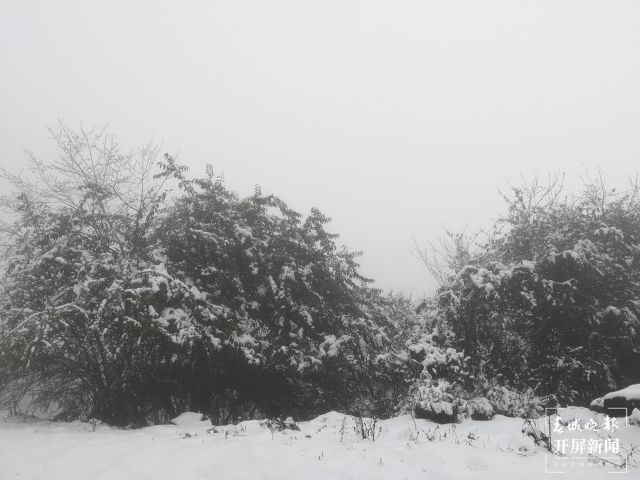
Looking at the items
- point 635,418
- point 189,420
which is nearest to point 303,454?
point 189,420

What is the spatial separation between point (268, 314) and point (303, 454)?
5.06 meters

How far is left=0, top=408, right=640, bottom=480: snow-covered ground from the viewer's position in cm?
390

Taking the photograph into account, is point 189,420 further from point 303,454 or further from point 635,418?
point 635,418

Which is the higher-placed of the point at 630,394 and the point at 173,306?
the point at 173,306

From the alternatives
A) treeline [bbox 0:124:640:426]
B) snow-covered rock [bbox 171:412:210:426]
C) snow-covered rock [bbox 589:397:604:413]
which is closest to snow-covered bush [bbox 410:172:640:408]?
treeline [bbox 0:124:640:426]

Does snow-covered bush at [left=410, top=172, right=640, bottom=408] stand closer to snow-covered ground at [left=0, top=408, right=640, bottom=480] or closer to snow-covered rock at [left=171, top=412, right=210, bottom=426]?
snow-covered ground at [left=0, top=408, right=640, bottom=480]

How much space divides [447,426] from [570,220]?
6.81 metres

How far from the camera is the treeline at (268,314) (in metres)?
7.28

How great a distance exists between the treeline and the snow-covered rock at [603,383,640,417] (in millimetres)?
2039

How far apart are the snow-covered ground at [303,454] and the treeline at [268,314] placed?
1.43 meters

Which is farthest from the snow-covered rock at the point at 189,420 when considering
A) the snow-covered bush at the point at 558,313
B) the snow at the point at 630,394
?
the snow at the point at 630,394

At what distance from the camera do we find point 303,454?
444 centimetres

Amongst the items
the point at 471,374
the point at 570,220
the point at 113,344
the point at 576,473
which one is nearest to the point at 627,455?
the point at 576,473

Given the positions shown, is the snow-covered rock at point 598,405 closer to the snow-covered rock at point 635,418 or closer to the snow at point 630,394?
the snow at point 630,394
